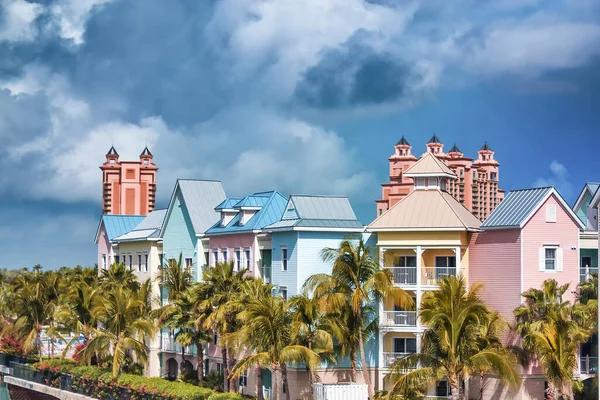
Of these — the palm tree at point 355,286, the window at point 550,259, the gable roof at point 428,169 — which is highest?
the gable roof at point 428,169

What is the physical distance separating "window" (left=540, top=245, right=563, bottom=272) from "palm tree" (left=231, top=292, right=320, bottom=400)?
13.3m

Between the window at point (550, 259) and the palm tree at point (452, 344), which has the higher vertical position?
the window at point (550, 259)

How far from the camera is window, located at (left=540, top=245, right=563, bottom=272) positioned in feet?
180

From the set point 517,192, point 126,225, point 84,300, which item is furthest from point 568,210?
point 126,225

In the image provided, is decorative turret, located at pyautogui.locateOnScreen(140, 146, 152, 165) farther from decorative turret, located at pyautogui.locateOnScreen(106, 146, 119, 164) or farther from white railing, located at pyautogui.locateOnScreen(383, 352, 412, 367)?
white railing, located at pyautogui.locateOnScreen(383, 352, 412, 367)

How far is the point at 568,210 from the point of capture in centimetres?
5553

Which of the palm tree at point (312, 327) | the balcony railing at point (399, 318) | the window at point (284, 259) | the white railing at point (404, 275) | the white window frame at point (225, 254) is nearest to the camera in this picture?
the palm tree at point (312, 327)

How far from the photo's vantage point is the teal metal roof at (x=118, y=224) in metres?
90.1

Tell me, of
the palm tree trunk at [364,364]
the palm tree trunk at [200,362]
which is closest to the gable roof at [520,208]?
the palm tree trunk at [364,364]

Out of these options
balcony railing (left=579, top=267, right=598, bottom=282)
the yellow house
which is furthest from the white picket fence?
balcony railing (left=579, top=267, right=598, bottom=282)

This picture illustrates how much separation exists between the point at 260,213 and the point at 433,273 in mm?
14093

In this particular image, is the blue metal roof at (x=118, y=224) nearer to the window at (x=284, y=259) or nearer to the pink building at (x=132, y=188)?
the pink building at (x=132, y=188)

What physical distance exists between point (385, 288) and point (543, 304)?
7.73 metres

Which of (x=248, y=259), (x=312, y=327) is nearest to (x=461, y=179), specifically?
(x=248, y=259)
